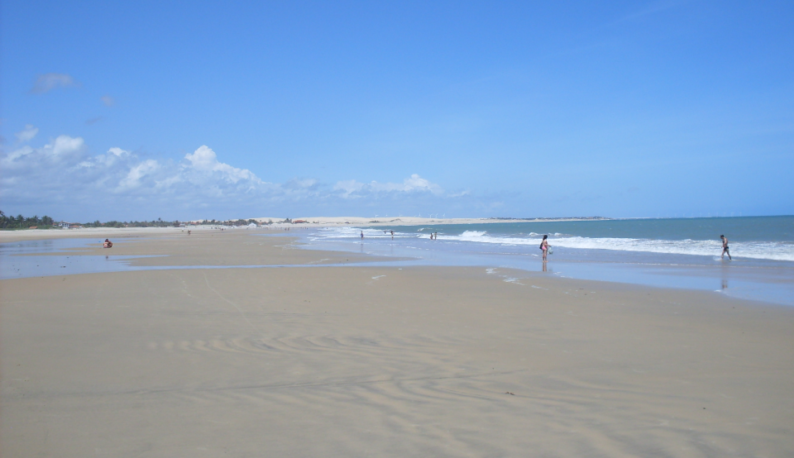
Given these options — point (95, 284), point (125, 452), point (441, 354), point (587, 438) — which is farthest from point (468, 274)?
point (125, 452)

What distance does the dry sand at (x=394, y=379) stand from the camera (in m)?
3.99

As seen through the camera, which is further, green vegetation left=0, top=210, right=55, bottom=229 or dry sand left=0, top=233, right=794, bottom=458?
green vegetation left=0, top=210, right=55, bottom=229

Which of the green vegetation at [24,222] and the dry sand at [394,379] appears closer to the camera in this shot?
the dry sand at [394,379]

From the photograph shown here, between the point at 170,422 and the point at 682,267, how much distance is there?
856 inches

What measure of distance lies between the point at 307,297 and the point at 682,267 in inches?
672

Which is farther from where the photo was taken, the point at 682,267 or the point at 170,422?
the point at 682,267

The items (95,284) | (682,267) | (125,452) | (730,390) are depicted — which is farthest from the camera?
(682,267)

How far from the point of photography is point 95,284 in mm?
14391

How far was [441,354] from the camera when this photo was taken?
263 inches

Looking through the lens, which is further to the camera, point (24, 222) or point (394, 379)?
point (24, 222)

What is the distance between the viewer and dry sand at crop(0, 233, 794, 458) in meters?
3.99

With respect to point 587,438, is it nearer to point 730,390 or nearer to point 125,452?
point 730,390

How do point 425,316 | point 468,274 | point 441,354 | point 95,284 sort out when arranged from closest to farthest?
point 441,354
point 425,316
point 95,284
point 468,274

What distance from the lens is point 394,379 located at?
555 cm
